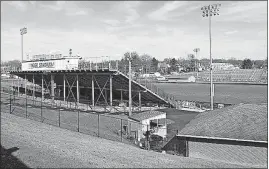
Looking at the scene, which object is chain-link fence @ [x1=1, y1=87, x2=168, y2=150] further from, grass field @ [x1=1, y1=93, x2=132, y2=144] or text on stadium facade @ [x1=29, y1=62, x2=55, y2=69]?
text on stadium facade @ [x1=29, y1=62, x2=55, y2=69]

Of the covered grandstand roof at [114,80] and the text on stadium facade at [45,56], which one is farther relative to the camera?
the text on stadium facade at [45,56]

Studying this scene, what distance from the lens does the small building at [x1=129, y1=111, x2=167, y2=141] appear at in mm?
23411

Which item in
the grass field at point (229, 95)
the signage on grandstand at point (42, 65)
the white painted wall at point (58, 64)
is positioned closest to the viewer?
the white painted wall at point (58, 64)

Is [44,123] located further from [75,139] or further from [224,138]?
[224,138]

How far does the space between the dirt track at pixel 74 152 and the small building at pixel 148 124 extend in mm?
2779

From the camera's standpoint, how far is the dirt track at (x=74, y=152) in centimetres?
1609

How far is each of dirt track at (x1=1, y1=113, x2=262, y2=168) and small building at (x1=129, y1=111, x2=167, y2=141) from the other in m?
2.78

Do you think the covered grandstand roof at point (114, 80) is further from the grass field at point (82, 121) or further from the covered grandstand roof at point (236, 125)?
the covered grandstand roof at point (236, 125)

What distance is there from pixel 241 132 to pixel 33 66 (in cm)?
3744

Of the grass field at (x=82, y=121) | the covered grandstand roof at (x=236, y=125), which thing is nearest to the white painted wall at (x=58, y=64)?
the grass field at (x=82, y=121)

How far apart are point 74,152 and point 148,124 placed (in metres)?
8.13

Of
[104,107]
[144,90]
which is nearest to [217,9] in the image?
[144,90]

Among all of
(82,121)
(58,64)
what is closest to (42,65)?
(58,64)

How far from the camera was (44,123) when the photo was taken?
27.4 meters
